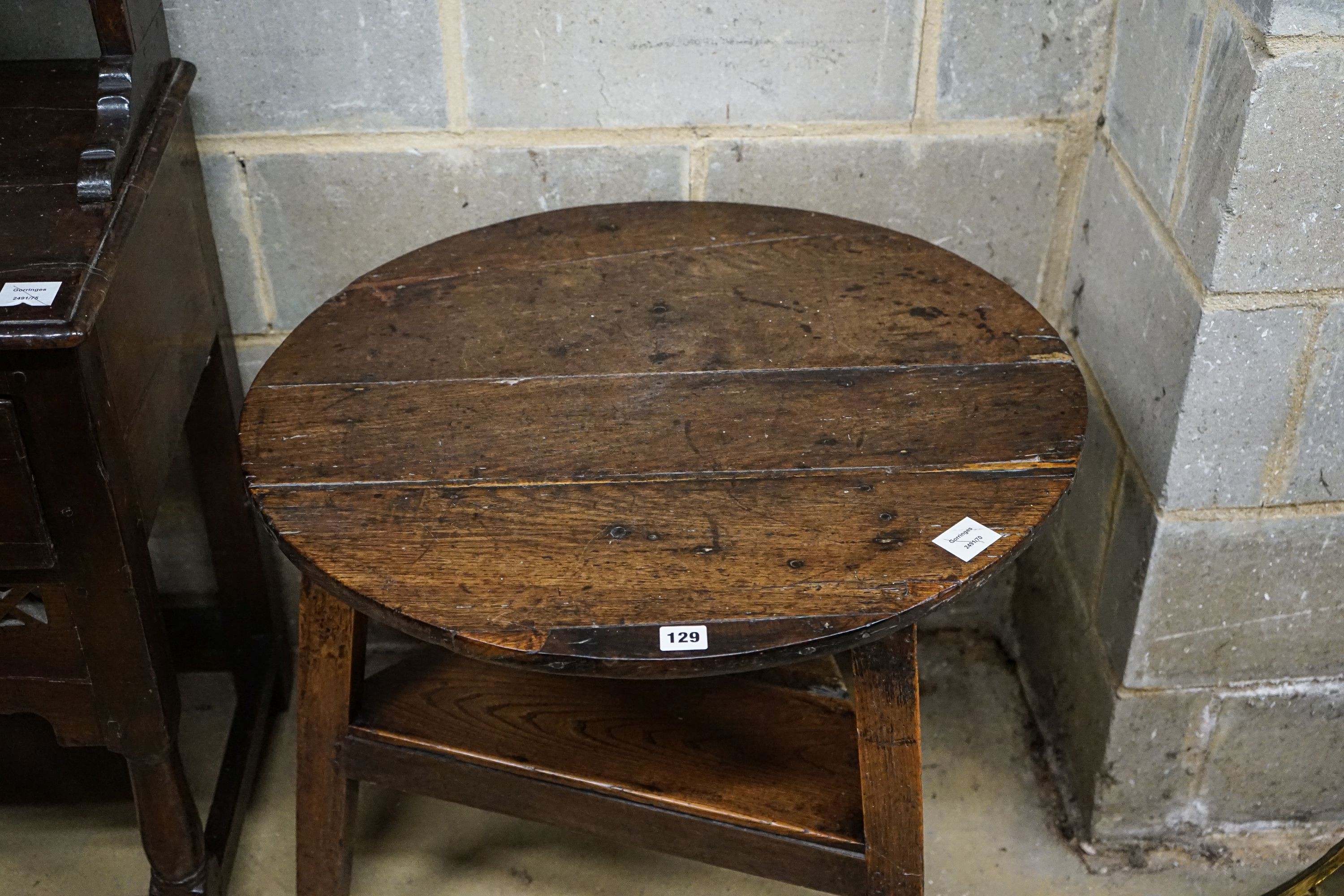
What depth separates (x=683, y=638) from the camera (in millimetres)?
1134

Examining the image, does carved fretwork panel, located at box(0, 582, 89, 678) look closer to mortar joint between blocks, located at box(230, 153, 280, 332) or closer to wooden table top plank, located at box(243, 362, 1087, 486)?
wooden table top plank, located at box(243, 362, 1087, 486)

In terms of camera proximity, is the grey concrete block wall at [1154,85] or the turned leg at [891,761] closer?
the turned leg at [891,761]

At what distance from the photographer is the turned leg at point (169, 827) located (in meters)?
1.55

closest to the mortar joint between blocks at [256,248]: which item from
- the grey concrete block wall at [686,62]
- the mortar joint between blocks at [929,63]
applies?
the grey concrete block wall at [686,62]

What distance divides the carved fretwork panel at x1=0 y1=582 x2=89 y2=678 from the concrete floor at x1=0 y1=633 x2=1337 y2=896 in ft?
1.87

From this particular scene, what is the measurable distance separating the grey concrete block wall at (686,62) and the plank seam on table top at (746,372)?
19.5 inches

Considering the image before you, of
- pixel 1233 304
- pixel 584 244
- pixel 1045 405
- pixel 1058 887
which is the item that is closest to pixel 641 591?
pixel 1045 405

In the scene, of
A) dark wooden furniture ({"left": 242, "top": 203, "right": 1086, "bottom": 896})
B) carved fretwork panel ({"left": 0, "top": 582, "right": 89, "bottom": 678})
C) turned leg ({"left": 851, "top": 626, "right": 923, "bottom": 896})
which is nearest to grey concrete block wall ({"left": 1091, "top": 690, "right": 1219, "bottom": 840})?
dark wooden furniture ({"left": 242, "top": 203, "right": 1086, "bottom": 896})

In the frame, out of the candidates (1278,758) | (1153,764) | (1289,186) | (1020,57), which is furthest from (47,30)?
(1278,758)

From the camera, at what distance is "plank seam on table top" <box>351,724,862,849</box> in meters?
1.42

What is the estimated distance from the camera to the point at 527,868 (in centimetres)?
190

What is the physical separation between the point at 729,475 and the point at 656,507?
9 centimetres

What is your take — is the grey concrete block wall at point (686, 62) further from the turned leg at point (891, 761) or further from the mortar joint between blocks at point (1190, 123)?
the turned leg at point (891, 761)

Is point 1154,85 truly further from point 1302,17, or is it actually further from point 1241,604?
point 1241,604
